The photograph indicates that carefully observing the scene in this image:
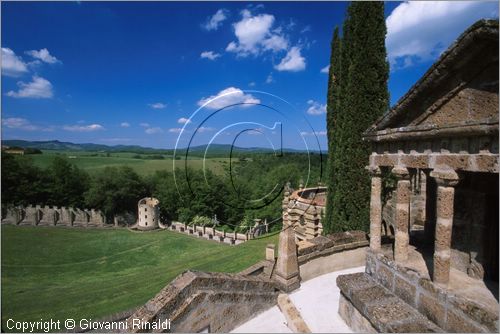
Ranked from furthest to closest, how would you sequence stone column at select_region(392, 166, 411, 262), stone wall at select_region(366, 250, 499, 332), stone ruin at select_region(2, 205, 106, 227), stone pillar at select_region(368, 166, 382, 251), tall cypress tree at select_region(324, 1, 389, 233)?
stone ruin at select_region(2, 205, 106, 227), tall cypress tree at select_region(324, 1, 389, 233), stone pillar at select_region(368, 166, 382, 251), stone column at select_region(392, 166, 411, 262), stone wall at select_region(366, 250, 499, 332)

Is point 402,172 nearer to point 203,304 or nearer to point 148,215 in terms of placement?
point 203,304

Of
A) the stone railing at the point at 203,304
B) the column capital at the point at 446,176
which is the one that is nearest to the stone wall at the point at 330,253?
the stone railing at the point at 203,304

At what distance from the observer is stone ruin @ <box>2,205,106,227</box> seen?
2005 inches

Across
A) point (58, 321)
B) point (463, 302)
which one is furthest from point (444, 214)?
point (58, 321)

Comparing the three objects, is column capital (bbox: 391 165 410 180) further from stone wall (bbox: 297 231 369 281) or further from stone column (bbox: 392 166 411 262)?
stone wall (bbox: 297 231 369 281)

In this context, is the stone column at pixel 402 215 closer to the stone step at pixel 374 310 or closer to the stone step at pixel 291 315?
the stone step at pixel 374 310

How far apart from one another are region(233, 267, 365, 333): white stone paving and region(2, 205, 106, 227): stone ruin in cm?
5757

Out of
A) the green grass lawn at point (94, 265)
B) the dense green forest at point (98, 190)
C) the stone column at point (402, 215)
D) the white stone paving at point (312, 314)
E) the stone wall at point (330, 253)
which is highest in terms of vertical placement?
the stone column at point (402, 215)

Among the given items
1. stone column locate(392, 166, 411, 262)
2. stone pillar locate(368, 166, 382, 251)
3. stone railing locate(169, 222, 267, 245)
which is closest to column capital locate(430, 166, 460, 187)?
stone column locate(392, 166, 411, 262)

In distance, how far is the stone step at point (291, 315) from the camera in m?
6.57

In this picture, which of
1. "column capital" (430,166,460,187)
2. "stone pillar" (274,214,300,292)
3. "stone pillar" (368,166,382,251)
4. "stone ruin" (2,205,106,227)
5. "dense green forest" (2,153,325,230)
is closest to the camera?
"column capital" (430,166,460,187)

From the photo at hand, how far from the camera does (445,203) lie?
534 centimetres

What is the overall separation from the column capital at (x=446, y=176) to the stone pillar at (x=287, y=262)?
4.08 metres

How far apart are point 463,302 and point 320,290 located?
4.24 metres
